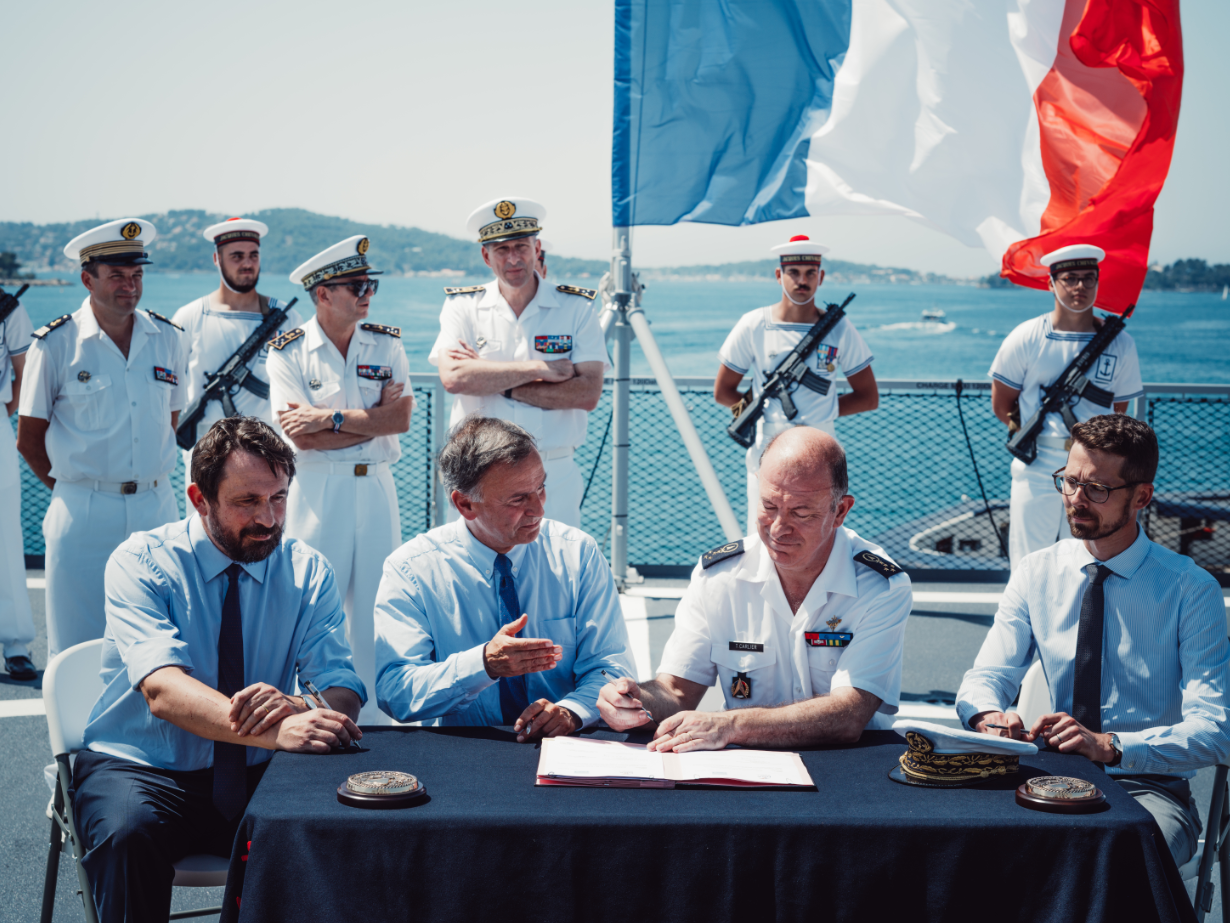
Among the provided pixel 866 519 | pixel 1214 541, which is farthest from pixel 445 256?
pixel 1214 541

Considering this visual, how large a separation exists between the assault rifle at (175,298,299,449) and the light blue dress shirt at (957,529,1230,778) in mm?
3591

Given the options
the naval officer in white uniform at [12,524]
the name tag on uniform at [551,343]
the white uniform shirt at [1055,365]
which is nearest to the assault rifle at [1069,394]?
the white uniform shirt at [1055,365]

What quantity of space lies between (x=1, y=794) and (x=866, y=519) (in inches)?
785

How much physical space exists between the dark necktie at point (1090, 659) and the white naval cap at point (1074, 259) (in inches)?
95.8

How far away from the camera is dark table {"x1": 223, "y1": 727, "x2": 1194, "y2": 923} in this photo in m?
1.78

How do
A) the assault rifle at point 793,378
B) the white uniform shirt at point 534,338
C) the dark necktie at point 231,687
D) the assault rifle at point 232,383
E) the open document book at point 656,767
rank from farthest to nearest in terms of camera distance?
the assault rifle at point 793,378 → the assault rifle at point 232,383 → the white uniform shirt at point 534,338 → the dark necktie at point 231,687 → the open document book at point 656,767

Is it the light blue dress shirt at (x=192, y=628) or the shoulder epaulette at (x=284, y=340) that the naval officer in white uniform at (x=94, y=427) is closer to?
the shoulder epaulette at (x=284, y=340)

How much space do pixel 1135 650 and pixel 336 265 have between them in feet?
11.0

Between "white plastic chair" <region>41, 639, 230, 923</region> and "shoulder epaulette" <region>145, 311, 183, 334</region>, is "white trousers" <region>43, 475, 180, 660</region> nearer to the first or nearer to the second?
"shoulder epaulette" <region>145, 311, 183, 334</region>

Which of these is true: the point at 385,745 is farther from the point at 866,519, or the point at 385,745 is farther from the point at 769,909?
the point at 866,519

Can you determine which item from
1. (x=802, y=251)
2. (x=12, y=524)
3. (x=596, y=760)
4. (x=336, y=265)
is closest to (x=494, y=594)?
(x=596, y=760)

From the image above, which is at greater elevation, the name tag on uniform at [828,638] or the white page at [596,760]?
the name tag on uniform at [828,638]

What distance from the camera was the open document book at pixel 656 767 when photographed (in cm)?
201

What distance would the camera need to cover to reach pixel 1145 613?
2.77 metres
